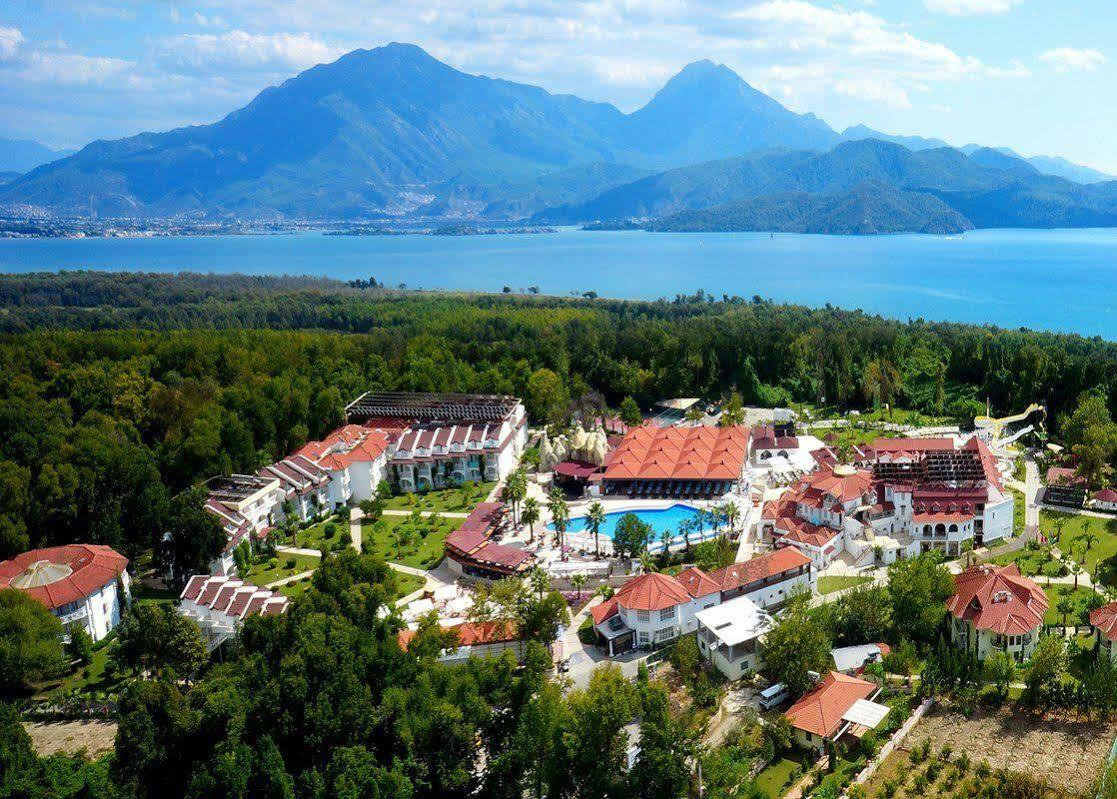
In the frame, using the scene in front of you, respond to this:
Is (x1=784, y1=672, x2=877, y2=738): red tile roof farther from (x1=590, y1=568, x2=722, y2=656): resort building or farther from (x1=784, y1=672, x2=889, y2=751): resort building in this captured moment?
(x1=590, y1=568, x2=722, y2=656): resort building

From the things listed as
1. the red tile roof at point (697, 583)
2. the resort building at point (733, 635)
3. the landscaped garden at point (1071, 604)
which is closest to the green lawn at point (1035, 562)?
the landscaped garden at point (1071, 604)

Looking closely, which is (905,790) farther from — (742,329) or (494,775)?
(742,329)

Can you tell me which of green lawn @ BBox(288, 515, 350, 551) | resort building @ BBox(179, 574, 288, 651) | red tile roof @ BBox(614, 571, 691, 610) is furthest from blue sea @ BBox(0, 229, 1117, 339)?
resort building @ BBox(179, 574, 288, 651)

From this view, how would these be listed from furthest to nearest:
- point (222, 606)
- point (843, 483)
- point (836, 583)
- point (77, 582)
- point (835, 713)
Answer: point (843, 483) < point (836, 583) < point (77, 582) < point (222, 606) < point (835, 713)

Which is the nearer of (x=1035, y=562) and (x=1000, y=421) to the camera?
(x=1035, y=562)

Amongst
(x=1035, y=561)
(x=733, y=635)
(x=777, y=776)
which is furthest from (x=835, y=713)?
(x=1035, y=561)

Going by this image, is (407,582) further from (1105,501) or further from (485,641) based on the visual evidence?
(1105,501)

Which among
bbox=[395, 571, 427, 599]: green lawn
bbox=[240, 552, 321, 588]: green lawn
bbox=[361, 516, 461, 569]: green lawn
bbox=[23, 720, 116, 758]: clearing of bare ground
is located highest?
bbox=[361, 516, 461, 569]: green lawn

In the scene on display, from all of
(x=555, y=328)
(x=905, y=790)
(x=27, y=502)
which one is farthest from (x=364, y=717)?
(x=555, y=328)
